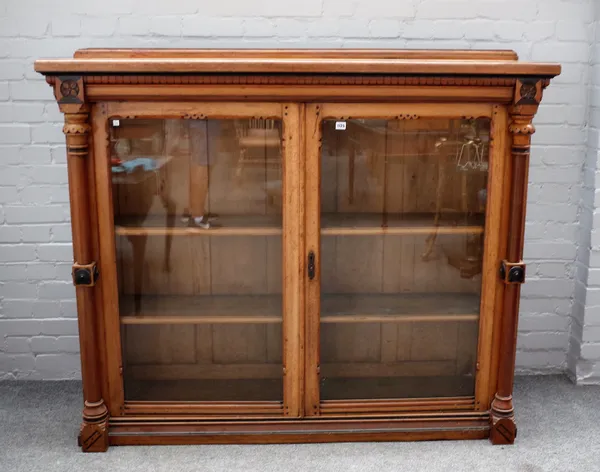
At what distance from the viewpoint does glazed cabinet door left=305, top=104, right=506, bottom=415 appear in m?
2.48

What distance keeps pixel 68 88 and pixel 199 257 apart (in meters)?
0.77

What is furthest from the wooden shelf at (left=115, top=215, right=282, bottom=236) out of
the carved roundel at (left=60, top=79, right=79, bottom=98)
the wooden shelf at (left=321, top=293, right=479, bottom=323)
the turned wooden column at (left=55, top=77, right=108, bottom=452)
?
the carved roundel at (left=60, top=79, right=79, bottom=98)

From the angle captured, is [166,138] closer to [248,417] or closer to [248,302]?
[248,302]

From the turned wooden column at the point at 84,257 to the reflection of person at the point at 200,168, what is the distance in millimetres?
366

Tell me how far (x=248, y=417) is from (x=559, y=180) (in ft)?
5.44

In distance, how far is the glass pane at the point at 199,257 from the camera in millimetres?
2516

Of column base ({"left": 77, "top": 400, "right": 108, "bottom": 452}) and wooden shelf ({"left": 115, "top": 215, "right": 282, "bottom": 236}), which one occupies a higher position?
wooden shelf ({"left": 115, "top": 215, "right": 282, "bottom": 236})

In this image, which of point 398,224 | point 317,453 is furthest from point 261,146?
point 317,453

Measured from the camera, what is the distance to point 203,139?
2.53 meters

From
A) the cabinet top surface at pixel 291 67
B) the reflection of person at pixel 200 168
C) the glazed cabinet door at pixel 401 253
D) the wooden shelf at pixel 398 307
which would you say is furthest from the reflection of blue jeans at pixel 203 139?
the wooden shelf at pixel 398 307

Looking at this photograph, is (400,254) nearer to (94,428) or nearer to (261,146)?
(261,146)

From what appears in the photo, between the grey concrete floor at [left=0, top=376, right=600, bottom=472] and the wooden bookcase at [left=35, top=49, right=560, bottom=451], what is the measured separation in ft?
0.19

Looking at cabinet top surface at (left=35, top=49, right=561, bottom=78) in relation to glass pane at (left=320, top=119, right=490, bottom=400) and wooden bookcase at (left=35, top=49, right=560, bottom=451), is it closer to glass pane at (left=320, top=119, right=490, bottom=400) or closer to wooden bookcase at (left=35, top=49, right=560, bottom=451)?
wooden bookcase at (left=35, top=49, right=560, bottom=451)

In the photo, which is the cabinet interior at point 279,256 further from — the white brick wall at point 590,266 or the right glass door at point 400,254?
the white brick wall at point 590,266
